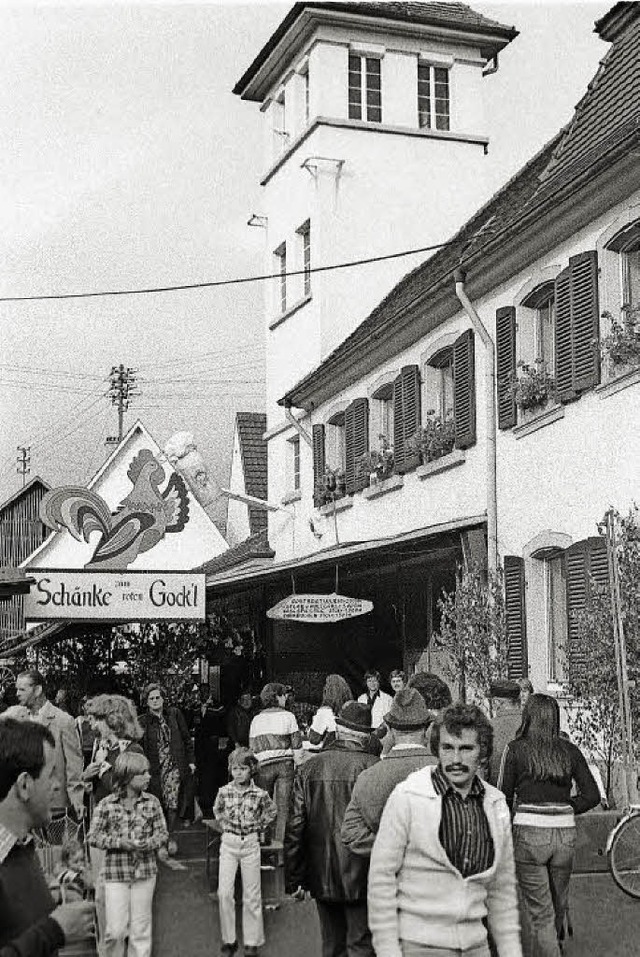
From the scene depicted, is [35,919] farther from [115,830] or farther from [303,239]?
[303,239]

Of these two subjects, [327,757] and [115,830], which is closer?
[327,757]

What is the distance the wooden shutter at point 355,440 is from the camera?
22.1 metres

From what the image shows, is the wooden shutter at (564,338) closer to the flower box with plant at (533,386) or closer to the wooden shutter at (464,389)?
the flower box with plant at (533,386)

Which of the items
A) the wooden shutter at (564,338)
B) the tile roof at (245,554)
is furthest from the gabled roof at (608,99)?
the tile roof at (245,554)

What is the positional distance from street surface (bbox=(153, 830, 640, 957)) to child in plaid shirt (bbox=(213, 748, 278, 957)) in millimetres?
338

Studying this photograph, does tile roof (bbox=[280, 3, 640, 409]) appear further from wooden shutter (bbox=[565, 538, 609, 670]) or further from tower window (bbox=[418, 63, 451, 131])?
tower window (bbox=[418, 63, 451, 131])

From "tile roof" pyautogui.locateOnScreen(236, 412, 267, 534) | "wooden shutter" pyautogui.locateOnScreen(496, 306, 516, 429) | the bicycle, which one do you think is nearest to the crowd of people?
the bicycle

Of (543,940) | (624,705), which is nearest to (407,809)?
(543,940)

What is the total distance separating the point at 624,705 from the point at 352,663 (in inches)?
464

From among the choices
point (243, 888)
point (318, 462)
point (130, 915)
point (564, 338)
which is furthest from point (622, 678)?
point (318, 462)

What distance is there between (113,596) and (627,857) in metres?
9.21

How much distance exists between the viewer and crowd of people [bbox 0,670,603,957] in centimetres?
390

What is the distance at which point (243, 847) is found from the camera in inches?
364

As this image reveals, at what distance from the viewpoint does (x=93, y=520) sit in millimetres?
23125
